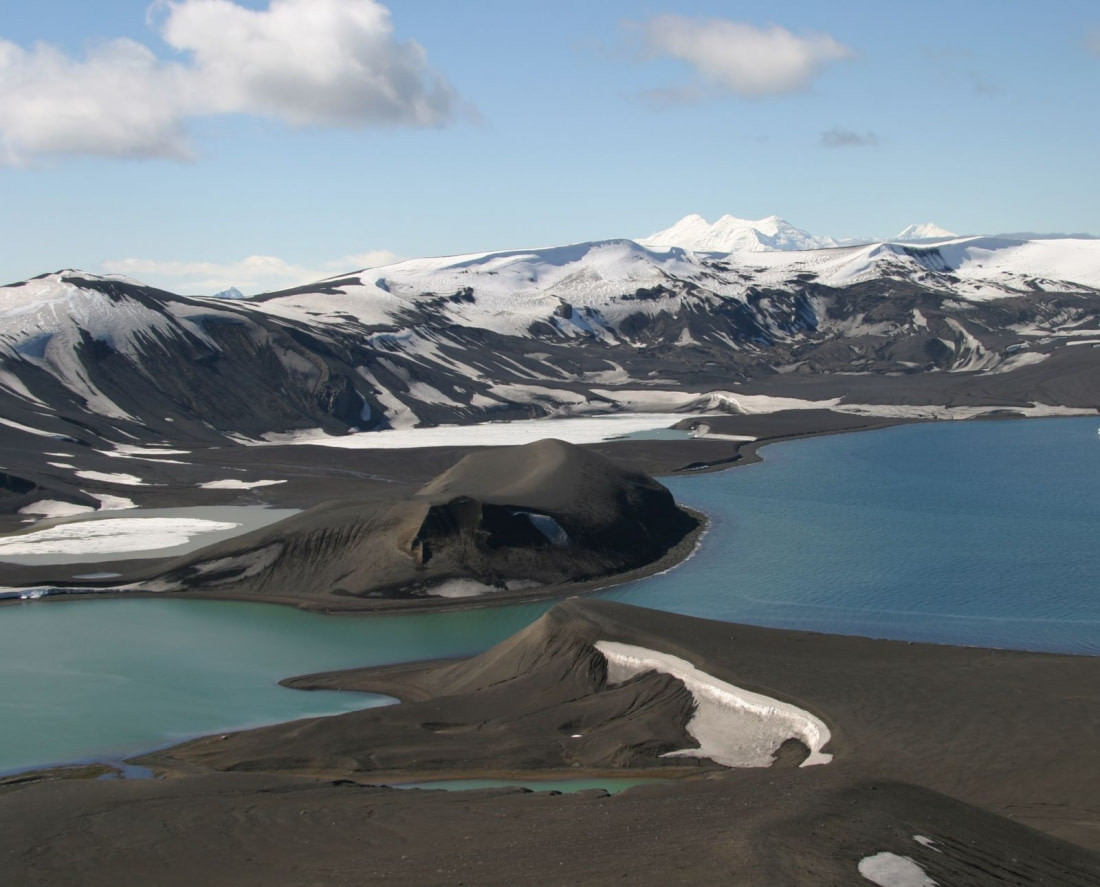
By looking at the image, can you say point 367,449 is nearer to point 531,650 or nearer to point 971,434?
point 971,434

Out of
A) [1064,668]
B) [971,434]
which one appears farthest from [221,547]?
[971,434]

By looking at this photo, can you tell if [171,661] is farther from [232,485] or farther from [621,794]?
[232,485]

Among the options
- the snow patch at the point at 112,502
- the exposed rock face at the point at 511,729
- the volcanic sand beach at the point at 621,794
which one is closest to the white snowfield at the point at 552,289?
the snow patch at the point at 112,502

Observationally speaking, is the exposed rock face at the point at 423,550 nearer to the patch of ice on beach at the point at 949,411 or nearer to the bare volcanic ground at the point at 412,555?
the bare volcanic ground at the point at 412,555

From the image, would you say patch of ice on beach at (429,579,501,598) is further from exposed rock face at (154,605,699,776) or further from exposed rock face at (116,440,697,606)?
exposed rock face at (154,605,699,776)

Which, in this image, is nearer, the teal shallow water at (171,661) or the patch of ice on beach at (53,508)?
the teal shallow water at (171,661)
